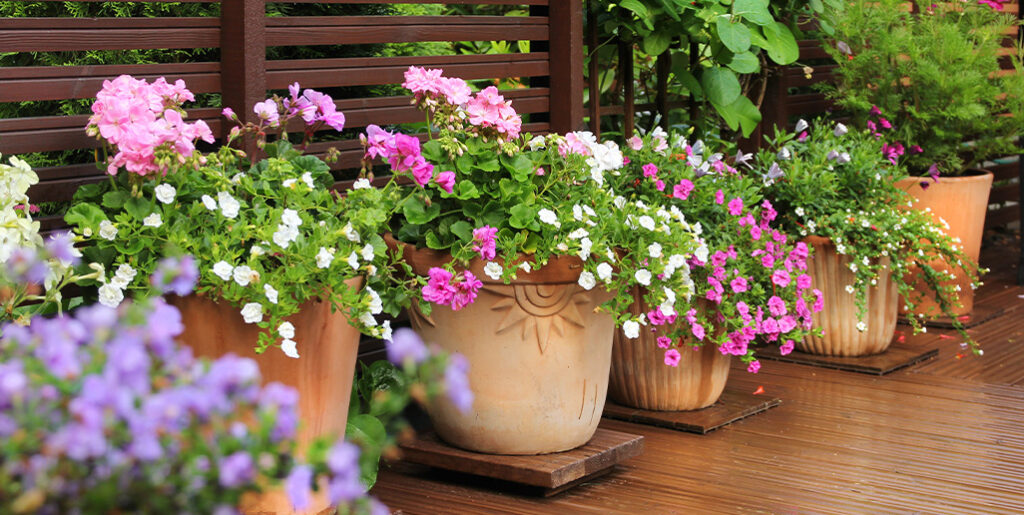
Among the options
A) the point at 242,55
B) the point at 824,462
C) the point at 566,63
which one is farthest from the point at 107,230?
the point at 824,462

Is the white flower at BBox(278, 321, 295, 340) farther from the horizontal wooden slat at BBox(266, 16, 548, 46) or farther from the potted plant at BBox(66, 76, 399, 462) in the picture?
the horizontal wooden slat at BBox(266, 16, 548, 46)

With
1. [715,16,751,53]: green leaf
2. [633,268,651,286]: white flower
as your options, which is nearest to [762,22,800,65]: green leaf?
[715,16,751,53]: green leaf

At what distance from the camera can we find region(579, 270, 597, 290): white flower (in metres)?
2.53

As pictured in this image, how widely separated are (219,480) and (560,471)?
179 centimetres

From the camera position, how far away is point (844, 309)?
387 centimetres

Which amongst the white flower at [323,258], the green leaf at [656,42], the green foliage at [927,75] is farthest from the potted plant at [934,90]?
the white flower at [323,258]

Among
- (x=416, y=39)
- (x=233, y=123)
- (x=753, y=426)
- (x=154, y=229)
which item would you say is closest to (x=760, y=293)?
(x=753, y=426)

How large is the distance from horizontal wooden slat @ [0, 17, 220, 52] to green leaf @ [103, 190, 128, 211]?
1.07ft

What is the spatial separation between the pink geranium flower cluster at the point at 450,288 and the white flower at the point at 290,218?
0.39 m

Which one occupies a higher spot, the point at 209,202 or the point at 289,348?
the point at 209,202

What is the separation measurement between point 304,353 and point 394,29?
1.00 m

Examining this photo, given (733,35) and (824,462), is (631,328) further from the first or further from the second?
(733,35)

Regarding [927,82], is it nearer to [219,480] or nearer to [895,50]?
[895,50]

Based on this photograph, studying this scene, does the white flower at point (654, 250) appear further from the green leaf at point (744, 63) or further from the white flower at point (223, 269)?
the green leaf at point (744, 63)
